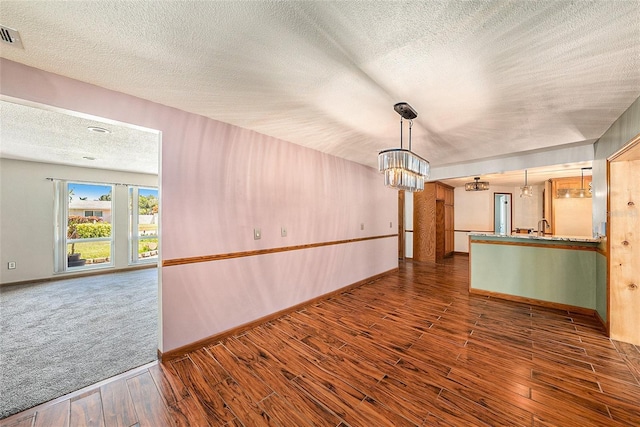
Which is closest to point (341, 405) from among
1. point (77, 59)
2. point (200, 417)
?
point (200, 417)

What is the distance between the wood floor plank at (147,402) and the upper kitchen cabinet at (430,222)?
266 inches

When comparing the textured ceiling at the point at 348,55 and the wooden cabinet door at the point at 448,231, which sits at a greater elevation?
the textured ceiling at the point at 348,55

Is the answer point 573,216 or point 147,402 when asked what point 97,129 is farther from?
point 573,216

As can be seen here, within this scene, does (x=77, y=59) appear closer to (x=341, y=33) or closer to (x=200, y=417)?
(x=341, y=33)

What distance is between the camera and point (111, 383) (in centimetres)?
197

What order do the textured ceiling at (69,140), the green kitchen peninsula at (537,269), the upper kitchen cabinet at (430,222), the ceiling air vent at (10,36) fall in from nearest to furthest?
1. the ceiling air vent at (10,36)
2. the textured ceiling at (69,140)
3. the green kitchen peninsula at (537,269)
4. the upper kitchen cabinet at (430,222)


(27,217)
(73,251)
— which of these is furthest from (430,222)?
(27,217)

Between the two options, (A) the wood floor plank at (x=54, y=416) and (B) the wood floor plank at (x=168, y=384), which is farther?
(B) the wood floor plank at (x=168, y=384)

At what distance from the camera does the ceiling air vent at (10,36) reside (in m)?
1.38

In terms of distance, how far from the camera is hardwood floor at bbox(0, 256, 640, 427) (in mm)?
1637

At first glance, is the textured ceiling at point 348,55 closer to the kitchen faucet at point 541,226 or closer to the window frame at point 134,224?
the kitchen faucet at point 541,226

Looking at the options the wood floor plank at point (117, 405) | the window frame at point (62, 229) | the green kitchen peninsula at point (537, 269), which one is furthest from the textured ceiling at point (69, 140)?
the green kitchen peninsula at point (537, 269)

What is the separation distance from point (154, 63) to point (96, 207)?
568 cm

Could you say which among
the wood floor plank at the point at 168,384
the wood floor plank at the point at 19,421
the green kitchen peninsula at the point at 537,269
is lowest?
the wood floor plank at the point at 168,384
